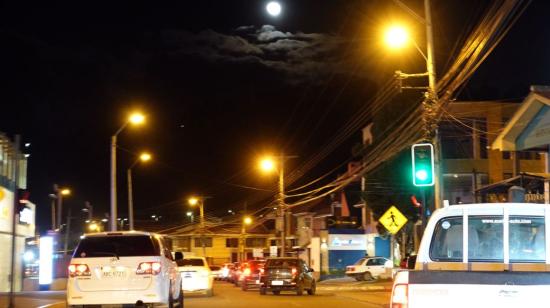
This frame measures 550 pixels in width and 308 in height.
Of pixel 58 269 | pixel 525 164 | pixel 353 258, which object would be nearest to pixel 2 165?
pixel 58 269

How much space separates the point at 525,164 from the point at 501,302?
41479mm

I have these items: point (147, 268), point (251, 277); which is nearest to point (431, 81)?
point (147, 268)

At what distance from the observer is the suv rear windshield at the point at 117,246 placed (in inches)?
556

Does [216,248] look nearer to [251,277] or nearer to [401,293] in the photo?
[251,277]

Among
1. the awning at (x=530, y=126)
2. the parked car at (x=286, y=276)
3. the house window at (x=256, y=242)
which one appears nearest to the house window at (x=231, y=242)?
the house window at (x=256, y=242)

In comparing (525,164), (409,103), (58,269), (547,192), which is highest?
(409,103)

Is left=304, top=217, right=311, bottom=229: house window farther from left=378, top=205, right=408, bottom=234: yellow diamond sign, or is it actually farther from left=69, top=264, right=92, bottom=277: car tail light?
left=69, top=264, right=92, bottom=277: car tail light

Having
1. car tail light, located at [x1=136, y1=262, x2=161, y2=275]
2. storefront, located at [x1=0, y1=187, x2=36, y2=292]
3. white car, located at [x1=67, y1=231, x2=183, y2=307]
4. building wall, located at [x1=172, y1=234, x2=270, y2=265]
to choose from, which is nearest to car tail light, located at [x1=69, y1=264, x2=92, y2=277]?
white car, located at [x1=67, y1=231, x2=183, y2=307]

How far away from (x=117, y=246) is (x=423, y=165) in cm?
903

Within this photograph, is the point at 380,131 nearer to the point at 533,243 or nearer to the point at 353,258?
the point at 353,258

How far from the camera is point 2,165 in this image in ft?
103

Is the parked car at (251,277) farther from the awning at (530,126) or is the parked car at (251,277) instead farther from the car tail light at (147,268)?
the car tail light at (147,268)

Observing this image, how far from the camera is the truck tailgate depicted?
6.42 meters

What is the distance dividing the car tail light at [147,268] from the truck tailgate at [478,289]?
8.11m
